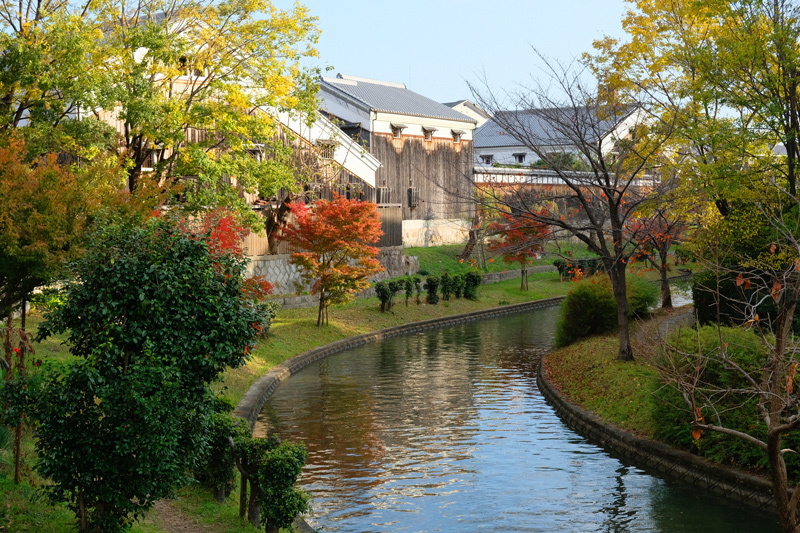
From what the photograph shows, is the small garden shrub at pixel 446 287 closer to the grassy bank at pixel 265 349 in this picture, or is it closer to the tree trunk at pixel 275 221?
the grassy bank at pixel 265 349

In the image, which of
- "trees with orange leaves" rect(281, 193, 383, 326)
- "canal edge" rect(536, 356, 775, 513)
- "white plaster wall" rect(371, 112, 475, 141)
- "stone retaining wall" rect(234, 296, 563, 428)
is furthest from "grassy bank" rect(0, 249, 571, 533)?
"white plaster wall" rect(371, 112, 475, 141)

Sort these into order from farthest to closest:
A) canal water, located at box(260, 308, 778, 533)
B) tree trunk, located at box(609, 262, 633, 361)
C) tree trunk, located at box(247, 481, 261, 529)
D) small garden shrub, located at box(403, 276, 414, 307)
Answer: small garden shrub, located at box(403, 276, 414, 307)
tree trunk, located at box(609, 262, 633, 361)
canal water, located at box(260, 308, 778, 533)
tree trunk, located at box(247, 481, 261, 529)

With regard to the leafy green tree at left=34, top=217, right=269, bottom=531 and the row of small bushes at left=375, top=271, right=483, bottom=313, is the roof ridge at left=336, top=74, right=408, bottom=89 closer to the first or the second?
the row of small bushes at left=375, top=271, right=483, bottom=313

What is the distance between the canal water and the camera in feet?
36.7

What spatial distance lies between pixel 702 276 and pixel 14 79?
59.9 feet

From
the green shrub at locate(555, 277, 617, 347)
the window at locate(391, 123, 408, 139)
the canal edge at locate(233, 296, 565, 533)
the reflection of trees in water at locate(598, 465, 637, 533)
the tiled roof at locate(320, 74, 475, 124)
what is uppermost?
the tiled roof at locate(320, 74, 475, 124)

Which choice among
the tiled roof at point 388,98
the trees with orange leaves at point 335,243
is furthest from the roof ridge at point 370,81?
the trees with orange leaves at point 335,243

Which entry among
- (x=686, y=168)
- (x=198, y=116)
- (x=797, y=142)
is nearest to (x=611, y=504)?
(x=797, y=142)

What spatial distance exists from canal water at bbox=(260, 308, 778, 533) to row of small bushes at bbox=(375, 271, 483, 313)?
889cm

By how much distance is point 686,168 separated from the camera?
821 inches

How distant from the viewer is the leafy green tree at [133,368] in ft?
26.4

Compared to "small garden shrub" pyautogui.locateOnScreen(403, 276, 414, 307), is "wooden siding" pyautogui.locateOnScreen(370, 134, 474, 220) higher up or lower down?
higher up

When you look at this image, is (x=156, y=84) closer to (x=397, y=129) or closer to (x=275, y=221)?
(x=275, y=221)

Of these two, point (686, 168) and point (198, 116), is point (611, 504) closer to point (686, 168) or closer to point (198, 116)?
point (686, 168)
